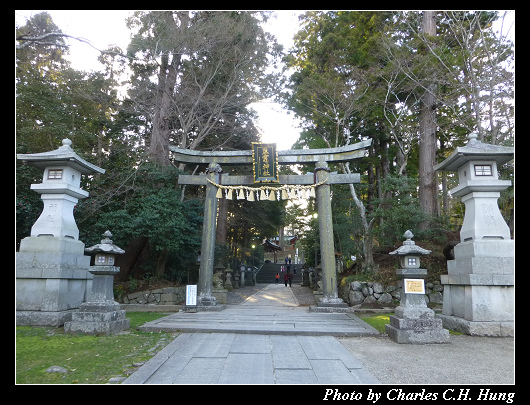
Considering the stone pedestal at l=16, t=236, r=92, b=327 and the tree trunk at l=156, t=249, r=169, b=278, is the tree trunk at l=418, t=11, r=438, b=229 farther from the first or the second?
the stone pedestal at l=16, t=236, r=92, b=327

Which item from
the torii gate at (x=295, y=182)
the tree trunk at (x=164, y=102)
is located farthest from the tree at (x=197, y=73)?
the torii gate at (x=295, y=182)

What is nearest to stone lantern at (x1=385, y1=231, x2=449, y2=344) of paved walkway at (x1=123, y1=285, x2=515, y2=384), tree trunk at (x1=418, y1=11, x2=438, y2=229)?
paved walkway at (x1=123, y1=285, x2=515, y2=384)

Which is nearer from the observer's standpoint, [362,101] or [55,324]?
[55,324]

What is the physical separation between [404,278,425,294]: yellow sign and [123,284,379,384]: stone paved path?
4.05 ft

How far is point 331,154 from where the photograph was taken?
10.9m

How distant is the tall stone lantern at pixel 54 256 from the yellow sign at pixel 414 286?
7.46 metres

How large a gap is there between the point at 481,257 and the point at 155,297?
1065 cm

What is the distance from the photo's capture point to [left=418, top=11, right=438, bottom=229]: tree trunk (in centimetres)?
1357

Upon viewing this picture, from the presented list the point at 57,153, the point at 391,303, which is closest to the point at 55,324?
the point at 57,153

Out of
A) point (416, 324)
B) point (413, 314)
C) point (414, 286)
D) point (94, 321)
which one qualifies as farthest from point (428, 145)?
point (94, 321)

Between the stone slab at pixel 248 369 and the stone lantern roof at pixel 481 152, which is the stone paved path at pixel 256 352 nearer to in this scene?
the stone slab at pixel 248 369

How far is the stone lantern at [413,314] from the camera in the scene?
607 cm

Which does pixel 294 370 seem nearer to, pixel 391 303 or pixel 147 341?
pixel 147 341
